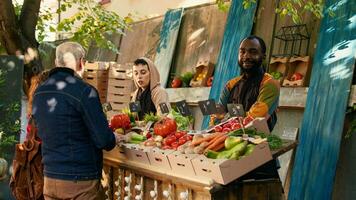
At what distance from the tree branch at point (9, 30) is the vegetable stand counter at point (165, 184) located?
92.1 inches

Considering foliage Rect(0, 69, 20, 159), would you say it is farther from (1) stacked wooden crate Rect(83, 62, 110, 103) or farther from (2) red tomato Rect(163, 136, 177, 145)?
(1) stacked wooden crate Rect(83, 62, 110, 103)

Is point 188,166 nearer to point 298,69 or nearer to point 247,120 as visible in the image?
point 247,120

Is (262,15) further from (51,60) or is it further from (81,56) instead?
(51,60)

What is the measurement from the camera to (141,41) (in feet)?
33.3

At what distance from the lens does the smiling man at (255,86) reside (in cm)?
361

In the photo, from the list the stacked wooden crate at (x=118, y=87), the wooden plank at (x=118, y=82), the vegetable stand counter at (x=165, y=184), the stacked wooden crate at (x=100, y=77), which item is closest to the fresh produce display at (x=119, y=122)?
the vegetable stand counter at (x=165, y=184)

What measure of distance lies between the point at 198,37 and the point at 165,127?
16.9 feet

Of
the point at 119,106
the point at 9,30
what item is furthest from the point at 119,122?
the point at 119,106

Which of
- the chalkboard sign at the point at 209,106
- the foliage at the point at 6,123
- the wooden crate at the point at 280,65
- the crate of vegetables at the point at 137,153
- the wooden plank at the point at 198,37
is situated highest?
the wooden plank at the point at 198,37

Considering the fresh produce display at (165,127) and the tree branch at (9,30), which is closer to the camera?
the fresh produce display at (165,127)

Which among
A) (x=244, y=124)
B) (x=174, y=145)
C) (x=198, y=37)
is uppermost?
(x=198, y=37)

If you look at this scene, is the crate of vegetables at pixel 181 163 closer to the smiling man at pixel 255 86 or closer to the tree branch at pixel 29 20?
the smiling man at pixel 255 86

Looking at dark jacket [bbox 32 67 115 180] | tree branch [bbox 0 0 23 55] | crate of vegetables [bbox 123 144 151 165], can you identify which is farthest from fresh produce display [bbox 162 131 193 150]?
tree branch [bbox 0 0 23 55]

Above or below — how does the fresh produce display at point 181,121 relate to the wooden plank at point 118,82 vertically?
below
